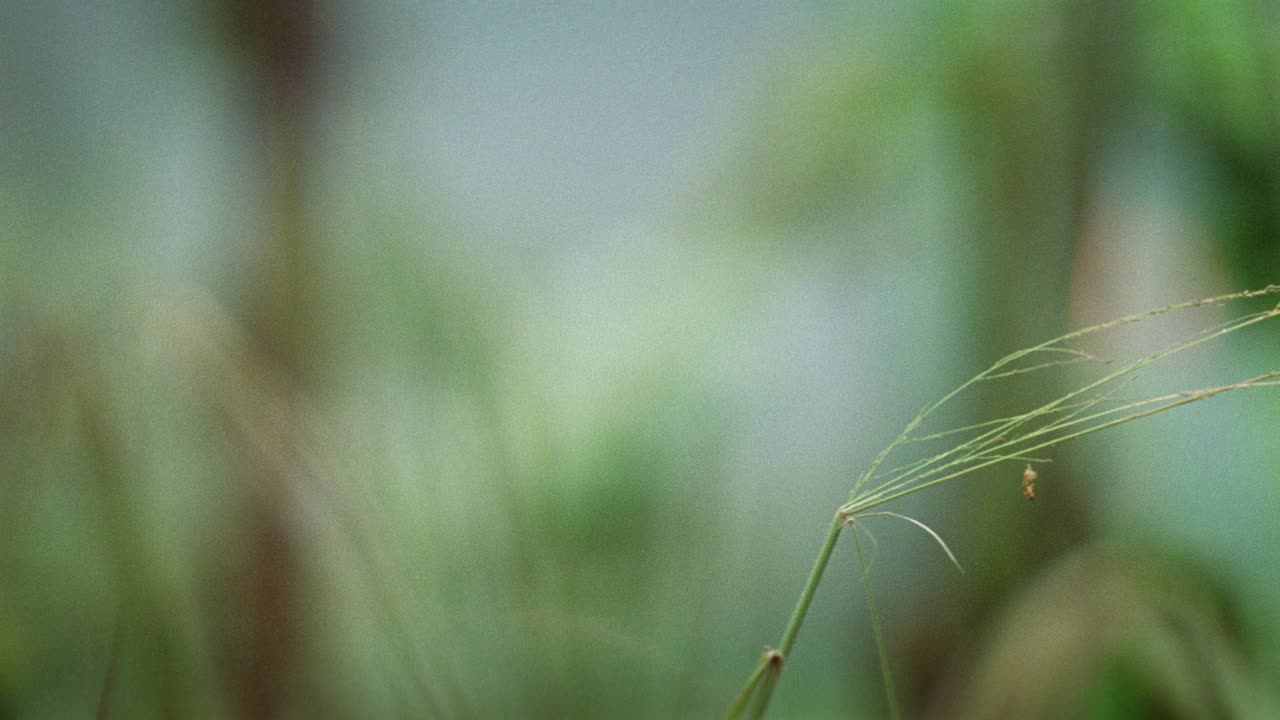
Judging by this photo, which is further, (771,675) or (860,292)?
(860,292)

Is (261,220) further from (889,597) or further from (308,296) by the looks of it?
(889,597)

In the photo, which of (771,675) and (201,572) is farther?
(201,572)

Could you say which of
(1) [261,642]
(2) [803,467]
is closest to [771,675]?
(2) [803,467]

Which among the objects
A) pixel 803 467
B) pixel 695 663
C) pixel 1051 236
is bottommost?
pixel 695 663

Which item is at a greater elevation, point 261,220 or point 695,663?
point 261,220

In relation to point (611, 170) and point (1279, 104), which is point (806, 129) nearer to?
point (611, 170)

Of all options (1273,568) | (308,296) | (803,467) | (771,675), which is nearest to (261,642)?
(308,296)
